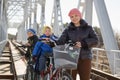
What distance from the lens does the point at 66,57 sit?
420 centimetres

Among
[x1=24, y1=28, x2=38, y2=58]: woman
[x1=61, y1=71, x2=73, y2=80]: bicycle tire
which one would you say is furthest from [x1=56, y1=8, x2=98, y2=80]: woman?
[x1=24, y1=28, x2=38, y2=58]: woman

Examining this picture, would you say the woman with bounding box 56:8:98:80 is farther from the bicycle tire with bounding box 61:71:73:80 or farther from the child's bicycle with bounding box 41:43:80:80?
the bicycle tire with bounding box 61:71:73:80

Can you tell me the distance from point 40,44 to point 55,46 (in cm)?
86

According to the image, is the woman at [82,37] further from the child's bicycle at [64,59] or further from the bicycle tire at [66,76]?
the bicycle tire at [66,76]

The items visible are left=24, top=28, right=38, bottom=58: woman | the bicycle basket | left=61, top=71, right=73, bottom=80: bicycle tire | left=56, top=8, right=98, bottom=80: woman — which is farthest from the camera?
left=24, top=28, right=38, bottom=58: woman

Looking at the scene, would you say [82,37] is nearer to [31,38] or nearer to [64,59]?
[64,59]

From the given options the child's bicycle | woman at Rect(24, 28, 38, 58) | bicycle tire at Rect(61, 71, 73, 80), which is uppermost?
woman at Rect(24, 28, 38, 58)

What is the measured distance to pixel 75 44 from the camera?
4.06 metres

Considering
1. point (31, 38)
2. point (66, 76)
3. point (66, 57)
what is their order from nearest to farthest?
point (66, 57) < point (66, 76) < point (31, 38)

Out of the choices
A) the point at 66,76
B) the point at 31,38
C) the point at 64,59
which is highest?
the point at 31,38

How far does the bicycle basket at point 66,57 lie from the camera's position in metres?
4.09

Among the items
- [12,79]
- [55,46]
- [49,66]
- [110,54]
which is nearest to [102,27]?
[110,54]

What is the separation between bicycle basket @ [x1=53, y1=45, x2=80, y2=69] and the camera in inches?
161

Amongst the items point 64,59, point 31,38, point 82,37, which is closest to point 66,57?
point 64,59
